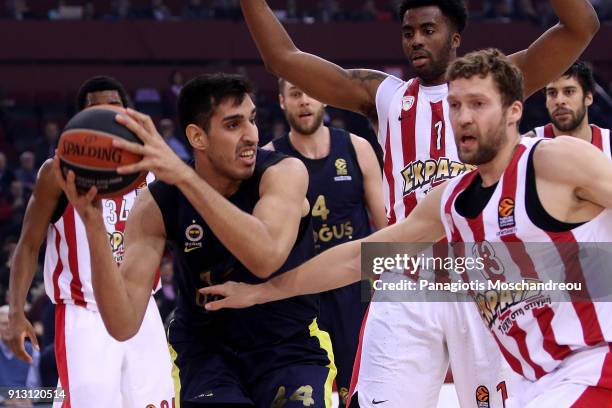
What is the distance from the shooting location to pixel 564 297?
4.07 meters

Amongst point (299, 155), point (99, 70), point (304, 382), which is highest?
point (99, 70)

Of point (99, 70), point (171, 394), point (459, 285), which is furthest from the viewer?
point (99, 70)

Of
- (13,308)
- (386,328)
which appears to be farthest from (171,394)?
(386,328)

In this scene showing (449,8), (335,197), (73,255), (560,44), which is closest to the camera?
(560,44)

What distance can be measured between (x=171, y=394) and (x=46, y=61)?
15.1 meters

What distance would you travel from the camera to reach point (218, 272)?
4750 millimetres

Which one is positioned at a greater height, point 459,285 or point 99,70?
point 99,70

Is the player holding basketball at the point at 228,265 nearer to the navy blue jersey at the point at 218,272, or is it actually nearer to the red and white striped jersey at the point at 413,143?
the navy blue jersey at the point at 218,272

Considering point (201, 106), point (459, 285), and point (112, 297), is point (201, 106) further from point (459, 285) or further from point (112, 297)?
point (459, 285)

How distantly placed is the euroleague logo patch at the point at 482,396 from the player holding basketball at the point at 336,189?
2.13 metres

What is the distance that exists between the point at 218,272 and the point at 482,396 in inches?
56.5

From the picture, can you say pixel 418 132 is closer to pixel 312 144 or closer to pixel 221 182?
pixel 221 182

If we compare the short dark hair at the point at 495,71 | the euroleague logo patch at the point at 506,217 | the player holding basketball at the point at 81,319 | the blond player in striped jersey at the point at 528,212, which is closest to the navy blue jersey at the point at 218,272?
the blond player in striped jersey at the point at 528,212

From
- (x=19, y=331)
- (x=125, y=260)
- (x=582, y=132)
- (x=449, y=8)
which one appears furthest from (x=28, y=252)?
(x=582, y=132)
